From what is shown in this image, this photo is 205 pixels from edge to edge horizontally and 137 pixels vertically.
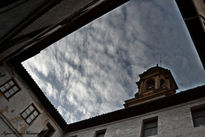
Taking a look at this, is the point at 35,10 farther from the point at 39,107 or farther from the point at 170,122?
the point at 39,107

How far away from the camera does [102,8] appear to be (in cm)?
1085

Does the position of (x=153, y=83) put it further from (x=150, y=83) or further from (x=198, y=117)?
(x=198, y=117)

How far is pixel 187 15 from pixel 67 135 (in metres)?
12.8

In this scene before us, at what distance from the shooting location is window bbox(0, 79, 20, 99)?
1214 cm

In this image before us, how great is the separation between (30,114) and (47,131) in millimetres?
2213

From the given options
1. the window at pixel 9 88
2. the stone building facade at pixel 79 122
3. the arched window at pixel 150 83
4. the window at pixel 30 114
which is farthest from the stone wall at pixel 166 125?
the arched window at pixel 150 83

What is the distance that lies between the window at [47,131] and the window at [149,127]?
7.33m

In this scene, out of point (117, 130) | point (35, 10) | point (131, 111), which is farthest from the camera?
point (131, 111)

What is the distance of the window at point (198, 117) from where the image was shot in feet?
31.2

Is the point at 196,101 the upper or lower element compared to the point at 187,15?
lower

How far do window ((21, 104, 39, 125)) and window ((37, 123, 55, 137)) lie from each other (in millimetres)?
1472

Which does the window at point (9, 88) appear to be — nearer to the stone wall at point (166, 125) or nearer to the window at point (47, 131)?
the window at point (47, 131)

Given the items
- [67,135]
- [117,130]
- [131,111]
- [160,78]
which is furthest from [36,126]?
[160,78]

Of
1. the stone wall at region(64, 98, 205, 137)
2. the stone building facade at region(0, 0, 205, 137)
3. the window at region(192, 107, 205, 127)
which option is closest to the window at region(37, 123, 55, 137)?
the stone building facade at region(0, 0, 205, 137)
